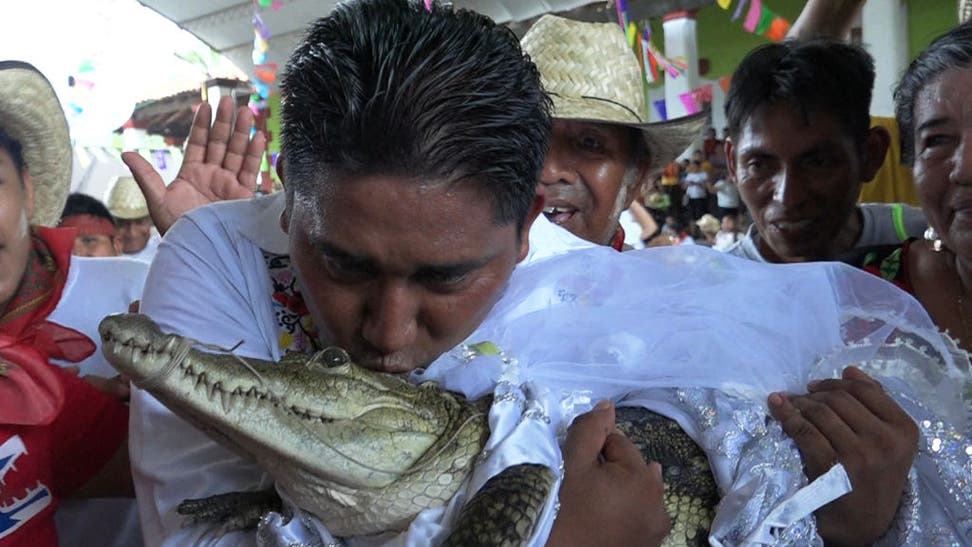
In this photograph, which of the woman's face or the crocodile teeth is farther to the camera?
the woman's face

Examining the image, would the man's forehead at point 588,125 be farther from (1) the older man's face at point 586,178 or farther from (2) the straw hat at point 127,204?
Answer: (2) the straw hat at point 127,204

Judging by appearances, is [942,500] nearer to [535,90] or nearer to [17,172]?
[535,90]

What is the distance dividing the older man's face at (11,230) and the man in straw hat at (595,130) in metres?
1.17

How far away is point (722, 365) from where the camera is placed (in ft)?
4.47

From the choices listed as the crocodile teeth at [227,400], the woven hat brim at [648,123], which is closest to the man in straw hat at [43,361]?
the crocodile teeth at [227,400]

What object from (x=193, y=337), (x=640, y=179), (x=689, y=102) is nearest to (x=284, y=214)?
(x=193, y=337)

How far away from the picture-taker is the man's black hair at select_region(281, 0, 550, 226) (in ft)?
3.91

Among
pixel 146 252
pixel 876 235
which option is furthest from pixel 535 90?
pixel 146 252

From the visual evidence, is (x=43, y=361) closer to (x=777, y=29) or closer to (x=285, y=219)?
(x=285, y=219)

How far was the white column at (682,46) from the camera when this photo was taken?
34.7 ft

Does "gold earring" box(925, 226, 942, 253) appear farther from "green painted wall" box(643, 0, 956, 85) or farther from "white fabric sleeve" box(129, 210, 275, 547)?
"green painted wall" box(643, 0, 956, 85)

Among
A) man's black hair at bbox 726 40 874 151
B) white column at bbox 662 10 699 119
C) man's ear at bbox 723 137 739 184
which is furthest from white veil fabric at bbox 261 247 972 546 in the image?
white column at bbox 662 10 699 119

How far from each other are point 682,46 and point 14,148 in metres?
9.67

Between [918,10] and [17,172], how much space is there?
1107 cm
